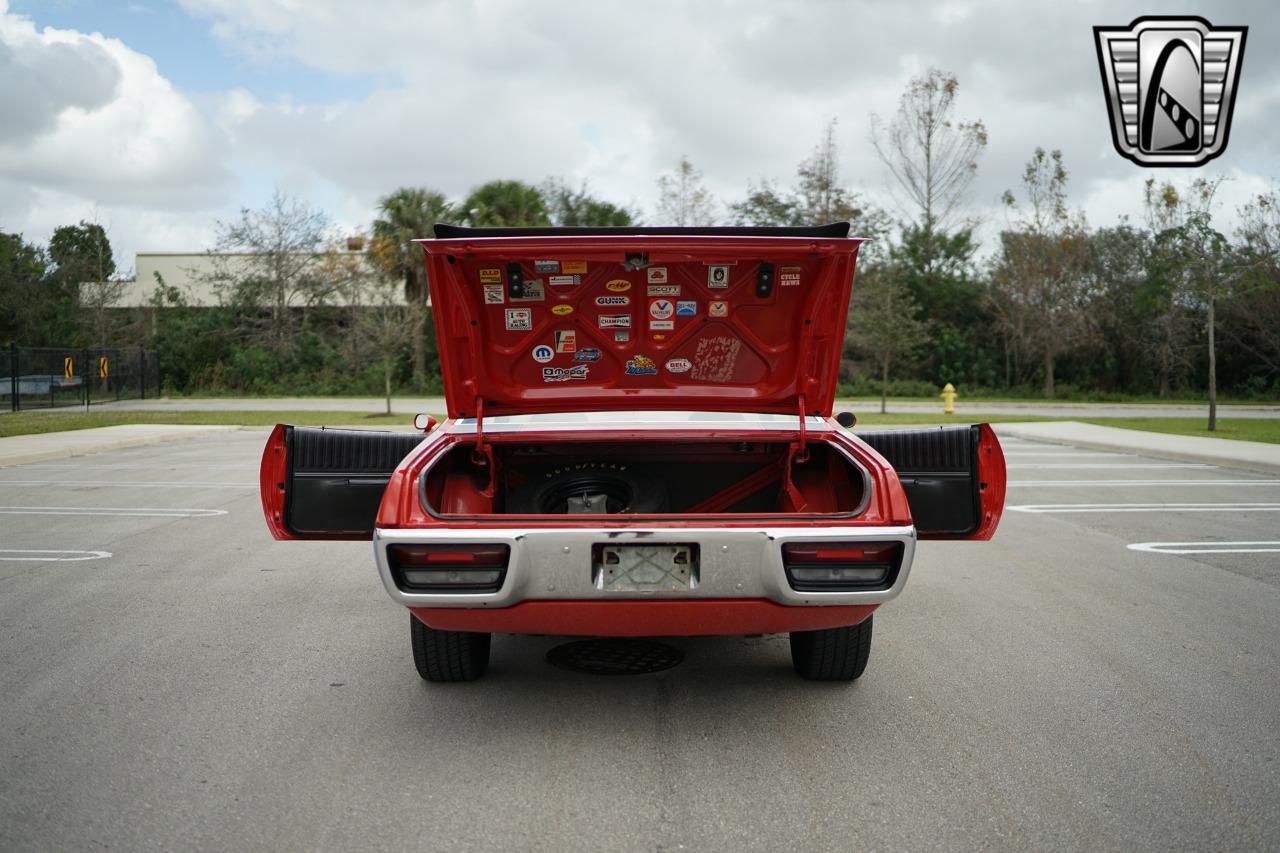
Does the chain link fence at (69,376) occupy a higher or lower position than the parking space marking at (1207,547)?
higher

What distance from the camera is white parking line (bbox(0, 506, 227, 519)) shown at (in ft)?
30.8

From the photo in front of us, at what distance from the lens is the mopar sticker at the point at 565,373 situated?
16.1ft

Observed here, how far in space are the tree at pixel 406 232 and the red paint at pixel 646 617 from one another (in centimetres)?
3271

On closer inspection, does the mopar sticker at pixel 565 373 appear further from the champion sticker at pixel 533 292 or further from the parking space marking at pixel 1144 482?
Result: the parking space marking at pixel 1144 482

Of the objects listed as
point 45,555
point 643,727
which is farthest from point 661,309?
point 45,555

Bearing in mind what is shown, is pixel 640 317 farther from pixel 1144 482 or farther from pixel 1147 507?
pixel 1144 482

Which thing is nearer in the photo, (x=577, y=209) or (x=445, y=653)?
(x=445, y=653)

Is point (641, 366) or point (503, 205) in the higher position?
point (503, 205)

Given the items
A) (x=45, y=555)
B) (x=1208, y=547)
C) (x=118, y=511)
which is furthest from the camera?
(x=118, y=511)

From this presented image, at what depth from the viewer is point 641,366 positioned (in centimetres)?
489

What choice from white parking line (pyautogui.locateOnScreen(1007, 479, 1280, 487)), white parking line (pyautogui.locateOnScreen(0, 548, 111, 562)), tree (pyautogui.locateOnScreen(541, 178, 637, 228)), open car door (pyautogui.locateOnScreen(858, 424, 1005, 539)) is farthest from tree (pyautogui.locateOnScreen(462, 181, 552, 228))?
open car door (pyautogui.locateOnScreen(858, 424, 1005, 539))

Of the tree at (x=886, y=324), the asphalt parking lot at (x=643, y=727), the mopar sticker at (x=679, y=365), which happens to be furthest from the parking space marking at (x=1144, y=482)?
the tree at (x=886, y=324)

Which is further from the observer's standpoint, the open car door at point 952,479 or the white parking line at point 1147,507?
the white parking line at point 1147,507

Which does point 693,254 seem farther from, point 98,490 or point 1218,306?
point 1218,306
